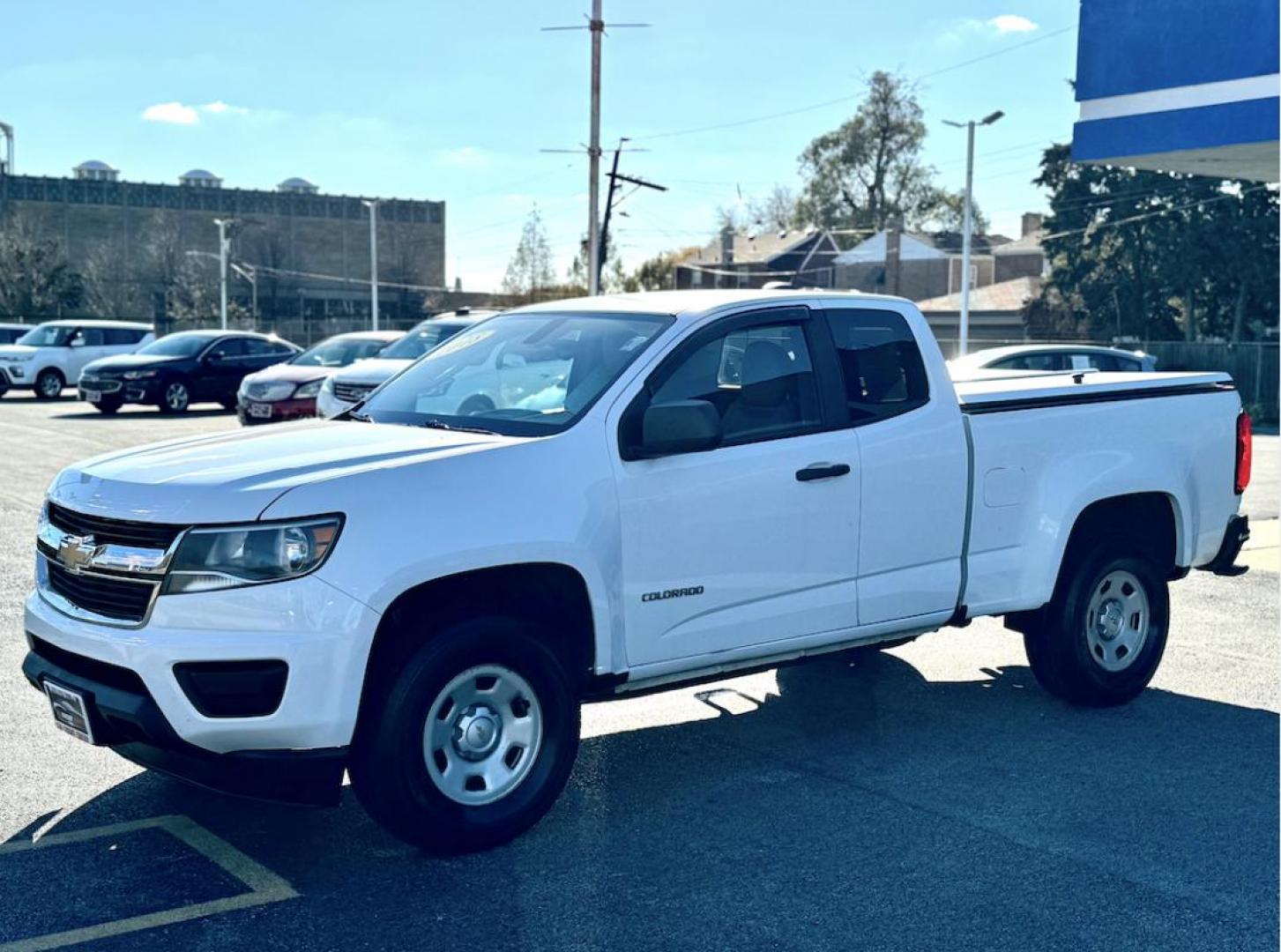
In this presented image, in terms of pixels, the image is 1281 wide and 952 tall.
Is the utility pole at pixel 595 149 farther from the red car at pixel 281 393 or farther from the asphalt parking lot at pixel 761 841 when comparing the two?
the asphalt parking lot at pixel 761 841

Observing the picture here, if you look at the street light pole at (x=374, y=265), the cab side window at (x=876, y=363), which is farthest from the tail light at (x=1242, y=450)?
the street light pole at (x=374, y=265)

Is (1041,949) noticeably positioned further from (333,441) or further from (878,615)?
(333,441)

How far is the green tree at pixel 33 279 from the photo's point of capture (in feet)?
238

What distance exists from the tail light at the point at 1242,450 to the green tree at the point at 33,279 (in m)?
69.8

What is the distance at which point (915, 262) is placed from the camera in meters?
76.9

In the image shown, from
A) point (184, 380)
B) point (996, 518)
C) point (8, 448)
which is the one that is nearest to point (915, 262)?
point (184, 380)

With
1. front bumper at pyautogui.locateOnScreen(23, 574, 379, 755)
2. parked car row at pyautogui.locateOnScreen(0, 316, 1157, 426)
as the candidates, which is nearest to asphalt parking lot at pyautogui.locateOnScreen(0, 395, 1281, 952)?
front bumper at pyautogui.locateOnScreen(23, 574, 379, 755)

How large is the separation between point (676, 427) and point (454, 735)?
4.52 ft

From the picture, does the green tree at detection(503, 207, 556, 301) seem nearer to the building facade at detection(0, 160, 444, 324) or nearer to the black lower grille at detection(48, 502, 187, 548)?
the building facade at detection(0, 160, 444, 324)

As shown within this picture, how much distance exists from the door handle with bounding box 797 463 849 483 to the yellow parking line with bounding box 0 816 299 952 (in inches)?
99.0

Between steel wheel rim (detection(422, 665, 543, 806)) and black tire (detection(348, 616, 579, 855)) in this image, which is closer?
black tire (detection(348, 616, 579, 855))

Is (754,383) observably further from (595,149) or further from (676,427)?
(595,149)

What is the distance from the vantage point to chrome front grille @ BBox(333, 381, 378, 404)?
17.3 metres

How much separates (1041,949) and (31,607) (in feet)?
12.0
